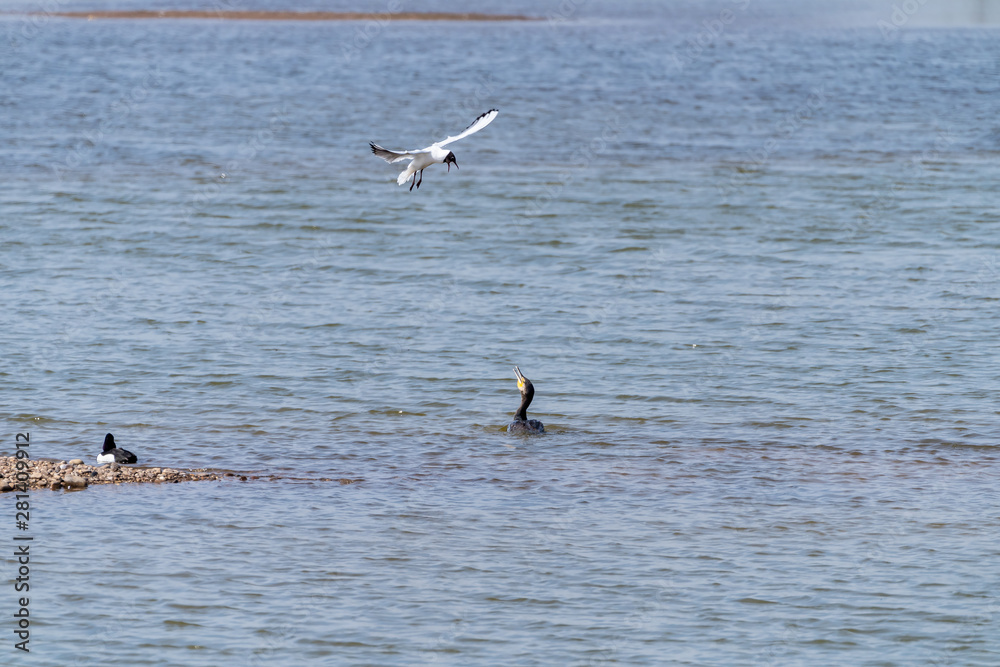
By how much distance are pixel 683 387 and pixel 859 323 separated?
208 inches

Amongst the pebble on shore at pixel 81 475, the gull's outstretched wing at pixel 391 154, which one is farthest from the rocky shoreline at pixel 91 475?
the gull's outstretched wing at pixel 391 154

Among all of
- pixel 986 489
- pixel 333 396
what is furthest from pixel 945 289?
pixel 333 396

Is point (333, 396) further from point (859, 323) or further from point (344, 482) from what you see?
point (859, 323)

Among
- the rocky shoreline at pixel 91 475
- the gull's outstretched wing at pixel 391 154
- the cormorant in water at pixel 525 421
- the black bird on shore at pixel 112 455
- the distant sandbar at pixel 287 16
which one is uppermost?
the distant sandbar at pixel 287 16

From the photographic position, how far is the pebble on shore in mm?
16203

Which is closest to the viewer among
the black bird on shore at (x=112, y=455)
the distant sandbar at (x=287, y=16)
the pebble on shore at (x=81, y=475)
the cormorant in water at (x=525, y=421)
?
the pebble on shore at (x=81, y=475)

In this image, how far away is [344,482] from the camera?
1706 cm

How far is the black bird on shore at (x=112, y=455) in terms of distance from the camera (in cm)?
1678

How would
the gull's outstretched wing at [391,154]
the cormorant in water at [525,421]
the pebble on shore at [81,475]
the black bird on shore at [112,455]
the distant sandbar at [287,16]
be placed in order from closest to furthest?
the gull's outstretched wing at [391,154] → the pebble on shore at [81,475] → the black bird on shore at [112,455] → the cormorant in water at [525,421] → the distant sandbar at [287,16]

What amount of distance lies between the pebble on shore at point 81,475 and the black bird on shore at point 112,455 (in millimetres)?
112

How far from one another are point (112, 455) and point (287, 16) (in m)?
75.1

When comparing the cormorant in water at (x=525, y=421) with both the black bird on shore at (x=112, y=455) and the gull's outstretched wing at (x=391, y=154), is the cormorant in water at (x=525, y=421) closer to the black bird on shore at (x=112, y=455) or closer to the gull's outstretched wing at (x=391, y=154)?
the black bird on shore at (x=112, y=455)

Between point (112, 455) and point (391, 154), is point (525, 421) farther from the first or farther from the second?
point (391, 154)

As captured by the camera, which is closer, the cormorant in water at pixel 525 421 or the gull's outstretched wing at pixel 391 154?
the gull's outstretched wing at pixel 391 154
